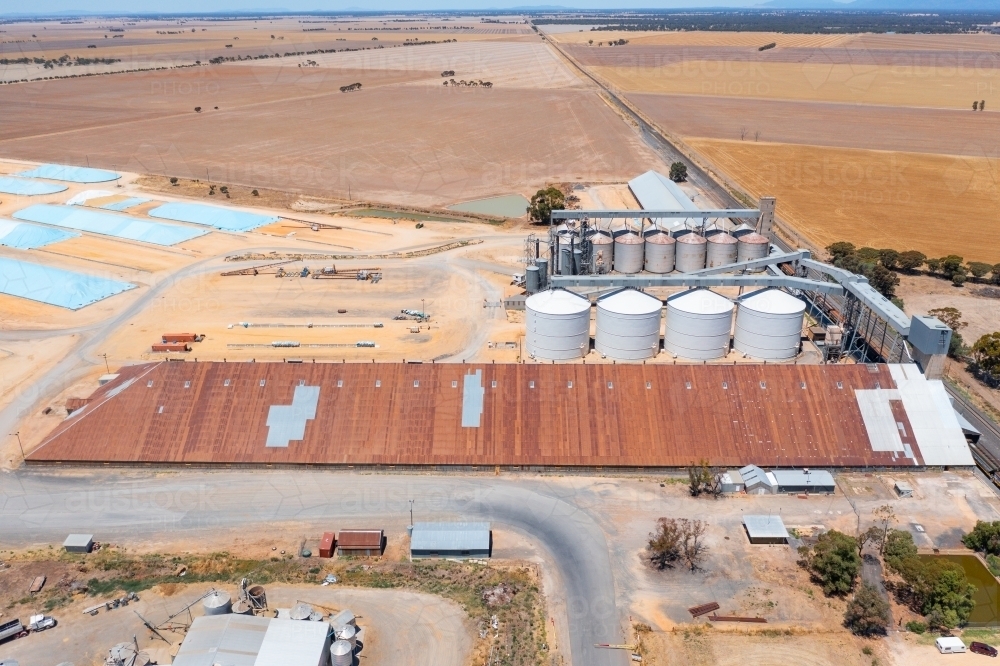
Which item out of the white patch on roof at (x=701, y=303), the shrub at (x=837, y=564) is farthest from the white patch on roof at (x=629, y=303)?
the shrub at (x=837, y=564)

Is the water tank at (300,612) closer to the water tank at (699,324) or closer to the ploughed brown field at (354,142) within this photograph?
the water tank at (699,324)

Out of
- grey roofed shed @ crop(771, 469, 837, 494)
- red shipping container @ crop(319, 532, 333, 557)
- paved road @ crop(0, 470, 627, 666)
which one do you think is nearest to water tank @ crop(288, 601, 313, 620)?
red shipping container @ crop(319, 532, 333, 557)

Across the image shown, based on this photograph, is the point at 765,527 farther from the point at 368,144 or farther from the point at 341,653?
the point at 368,144

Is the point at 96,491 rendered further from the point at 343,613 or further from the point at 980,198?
the point at 980,198

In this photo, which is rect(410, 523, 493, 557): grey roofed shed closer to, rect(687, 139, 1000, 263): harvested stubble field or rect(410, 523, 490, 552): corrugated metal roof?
rect(410, 523, 490, 552): corrugated metal roof

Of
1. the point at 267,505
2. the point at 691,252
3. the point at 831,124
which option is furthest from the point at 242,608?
the point at 831,124

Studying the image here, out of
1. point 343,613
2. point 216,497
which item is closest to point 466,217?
point 216,497
